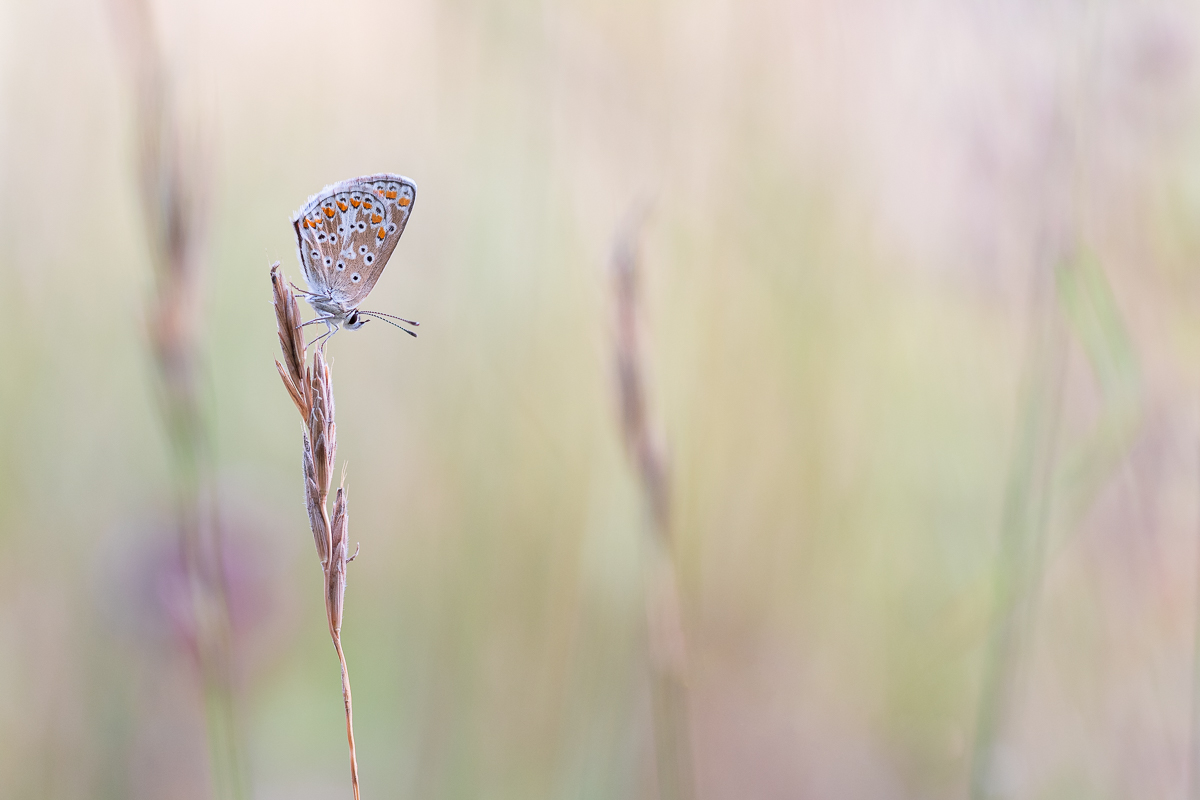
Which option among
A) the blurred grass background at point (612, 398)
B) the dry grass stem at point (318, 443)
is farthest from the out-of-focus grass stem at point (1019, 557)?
the dry grass stem at point (318, 443)

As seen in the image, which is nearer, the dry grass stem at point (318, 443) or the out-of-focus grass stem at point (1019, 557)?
the dry grass stem at point (318, 443)

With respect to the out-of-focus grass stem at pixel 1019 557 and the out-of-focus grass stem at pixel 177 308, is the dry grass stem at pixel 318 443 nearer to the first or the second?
the out-of-focus grass stem at pixel 177 308

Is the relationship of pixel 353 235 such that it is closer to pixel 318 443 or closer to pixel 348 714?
pixel 318 443

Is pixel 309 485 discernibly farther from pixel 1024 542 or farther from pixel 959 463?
pixel 959 463

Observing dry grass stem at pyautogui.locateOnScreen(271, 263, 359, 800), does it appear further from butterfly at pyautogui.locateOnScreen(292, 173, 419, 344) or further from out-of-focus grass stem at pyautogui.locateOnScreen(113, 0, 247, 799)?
butterfly at pyautogui.locateOnScreen(292, 173, 419, 344)

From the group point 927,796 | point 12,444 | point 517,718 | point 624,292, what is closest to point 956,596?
point 927,796

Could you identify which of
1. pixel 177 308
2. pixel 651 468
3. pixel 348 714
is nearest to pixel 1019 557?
pixel 651 468
